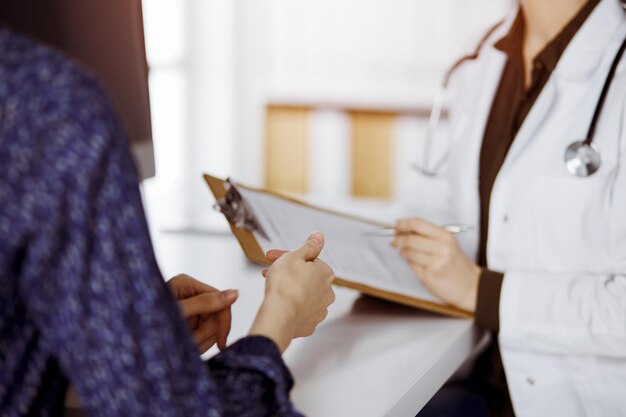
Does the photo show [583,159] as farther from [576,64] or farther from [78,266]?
[78,266]

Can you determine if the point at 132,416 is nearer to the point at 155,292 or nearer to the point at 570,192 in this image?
the point at 155,292

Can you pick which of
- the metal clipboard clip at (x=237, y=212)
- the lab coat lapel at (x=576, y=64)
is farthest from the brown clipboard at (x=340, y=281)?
the lab coat lapel at (x=576, y=64)

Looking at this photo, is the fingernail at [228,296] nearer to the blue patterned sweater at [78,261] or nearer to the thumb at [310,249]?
the thumb at [310,249]

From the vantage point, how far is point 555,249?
3.73 ft

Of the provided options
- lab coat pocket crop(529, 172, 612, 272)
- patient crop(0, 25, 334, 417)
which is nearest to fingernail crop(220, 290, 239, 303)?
patient crop(0, 25, 334, 417)

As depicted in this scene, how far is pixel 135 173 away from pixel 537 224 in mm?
748

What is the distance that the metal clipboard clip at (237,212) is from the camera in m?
0.95

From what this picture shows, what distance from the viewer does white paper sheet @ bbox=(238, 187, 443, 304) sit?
3.21ft

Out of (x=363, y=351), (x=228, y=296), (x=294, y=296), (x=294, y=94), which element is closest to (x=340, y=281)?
(x=363, y=351)

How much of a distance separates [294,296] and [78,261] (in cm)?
22

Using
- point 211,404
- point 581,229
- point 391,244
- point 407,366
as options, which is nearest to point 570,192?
point 581,229

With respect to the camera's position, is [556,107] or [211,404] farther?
[556,107]

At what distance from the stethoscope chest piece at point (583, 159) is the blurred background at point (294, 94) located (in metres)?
2.02

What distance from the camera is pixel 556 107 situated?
118 cm
